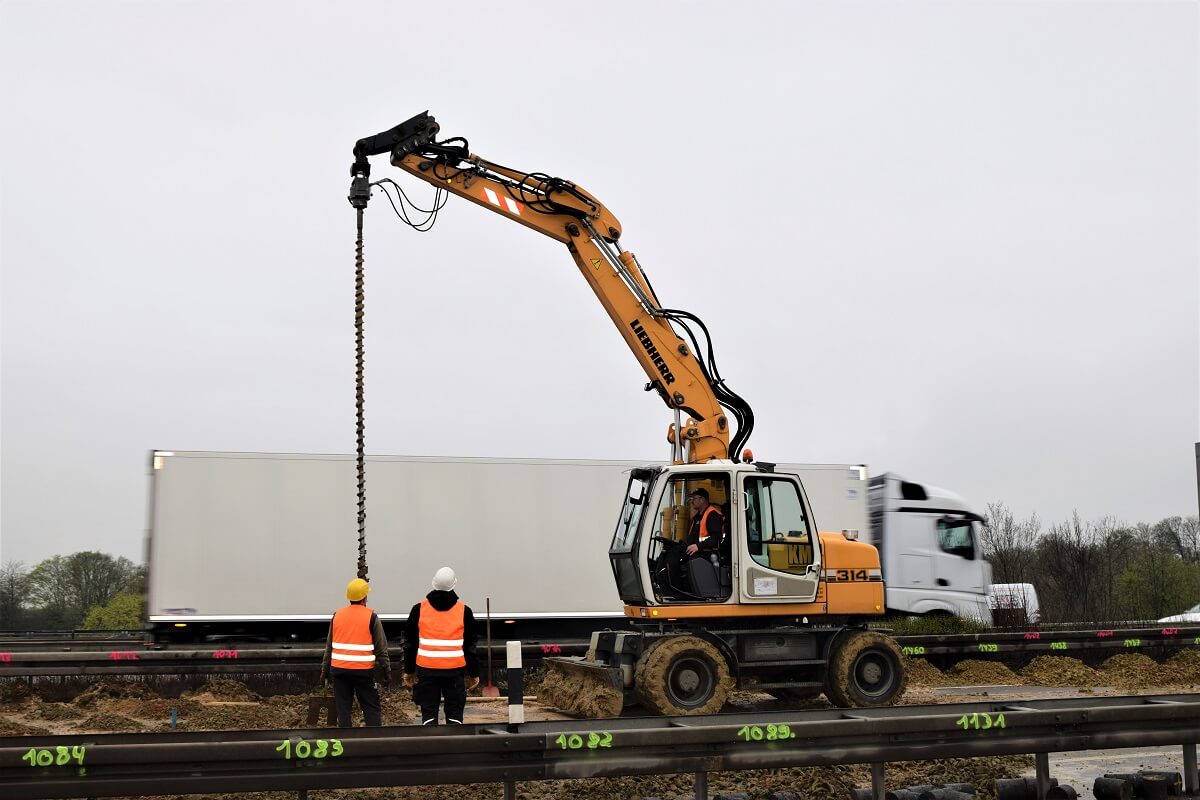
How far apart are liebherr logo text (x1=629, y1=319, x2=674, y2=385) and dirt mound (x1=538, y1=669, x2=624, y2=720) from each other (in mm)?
3613

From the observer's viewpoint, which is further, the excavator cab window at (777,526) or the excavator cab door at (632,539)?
the excavator cab window at (777,526)

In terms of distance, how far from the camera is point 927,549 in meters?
22.1

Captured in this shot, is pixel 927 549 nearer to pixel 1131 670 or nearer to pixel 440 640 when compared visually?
pixel 1131 670

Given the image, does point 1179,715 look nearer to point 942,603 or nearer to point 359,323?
point 359,323

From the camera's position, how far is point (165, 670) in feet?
50.3

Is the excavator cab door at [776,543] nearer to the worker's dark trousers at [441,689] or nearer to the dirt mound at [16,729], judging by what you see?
the worker's dark trousers at [441,689]

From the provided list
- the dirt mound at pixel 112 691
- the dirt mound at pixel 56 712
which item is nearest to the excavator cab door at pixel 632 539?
the dirt mound at pixel 56 712

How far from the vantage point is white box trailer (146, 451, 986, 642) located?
17.6 metres

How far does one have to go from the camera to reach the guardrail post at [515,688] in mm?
6387

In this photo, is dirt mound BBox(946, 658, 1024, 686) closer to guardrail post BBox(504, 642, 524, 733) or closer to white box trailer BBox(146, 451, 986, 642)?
white box trailer BBox(146, 451, 986, 642)

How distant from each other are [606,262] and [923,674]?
903 centimetres

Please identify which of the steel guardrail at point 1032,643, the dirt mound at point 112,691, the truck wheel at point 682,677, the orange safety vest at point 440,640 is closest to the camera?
the orange safety vest at point 440,640

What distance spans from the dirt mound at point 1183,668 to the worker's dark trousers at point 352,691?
504 inches

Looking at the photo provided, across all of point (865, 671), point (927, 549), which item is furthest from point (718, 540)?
point (927, 549)
